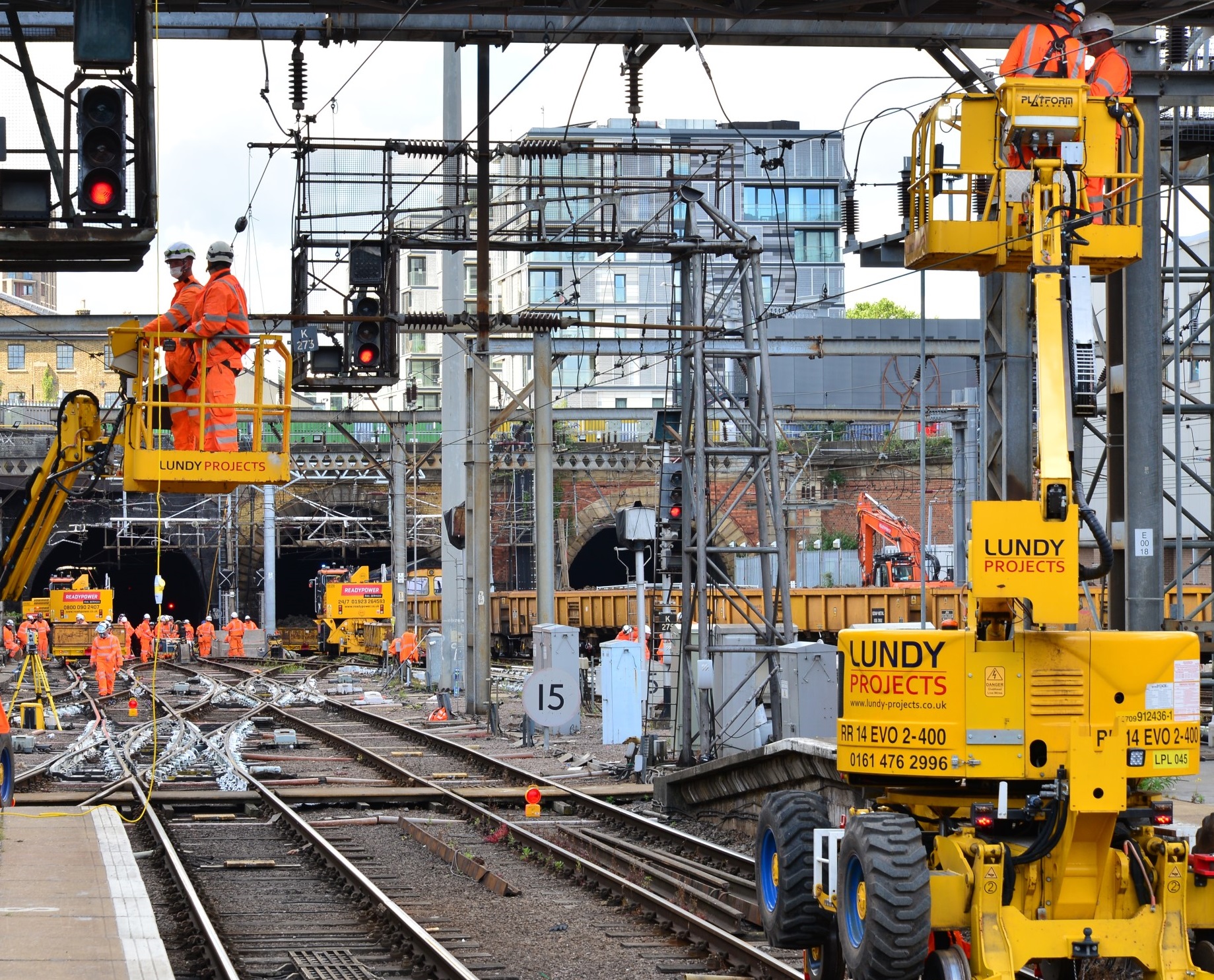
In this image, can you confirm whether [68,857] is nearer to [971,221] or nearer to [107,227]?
[107,227]

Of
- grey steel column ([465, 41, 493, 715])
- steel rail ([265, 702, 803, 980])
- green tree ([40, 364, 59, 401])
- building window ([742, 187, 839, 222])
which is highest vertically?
building window ([742, 187, 839, 222])

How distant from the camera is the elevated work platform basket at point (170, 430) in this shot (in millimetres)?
14195

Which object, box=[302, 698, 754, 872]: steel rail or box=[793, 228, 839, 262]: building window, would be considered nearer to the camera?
box=[302, 698, 754, 872]: steel rail

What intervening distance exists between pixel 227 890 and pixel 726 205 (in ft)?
237

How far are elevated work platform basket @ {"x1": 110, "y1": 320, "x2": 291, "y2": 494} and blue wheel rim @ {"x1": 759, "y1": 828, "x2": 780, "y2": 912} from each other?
18.3 ft

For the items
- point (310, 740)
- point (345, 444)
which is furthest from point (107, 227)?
point (345, 444)

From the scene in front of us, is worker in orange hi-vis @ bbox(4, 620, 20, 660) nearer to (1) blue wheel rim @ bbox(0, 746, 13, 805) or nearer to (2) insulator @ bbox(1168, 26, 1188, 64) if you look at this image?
(1) blue wheel rim @ bbox(0, 746, 13, 805)

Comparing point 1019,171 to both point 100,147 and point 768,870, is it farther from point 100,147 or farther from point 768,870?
point 100,147

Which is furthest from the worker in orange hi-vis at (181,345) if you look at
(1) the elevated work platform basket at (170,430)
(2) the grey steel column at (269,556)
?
(2) the grey steel column at (269,556)

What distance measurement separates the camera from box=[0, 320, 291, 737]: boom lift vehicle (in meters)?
14.2

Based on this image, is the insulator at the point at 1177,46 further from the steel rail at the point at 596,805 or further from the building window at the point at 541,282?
the building window at the point at 541,282

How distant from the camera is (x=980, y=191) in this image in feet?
41.6

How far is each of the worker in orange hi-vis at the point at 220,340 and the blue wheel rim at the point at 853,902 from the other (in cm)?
744

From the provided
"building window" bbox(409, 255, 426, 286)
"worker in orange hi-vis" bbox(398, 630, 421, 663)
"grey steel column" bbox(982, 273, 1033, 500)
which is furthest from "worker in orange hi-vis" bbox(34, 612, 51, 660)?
"building window" bbox(409, 255, 426, 286)
